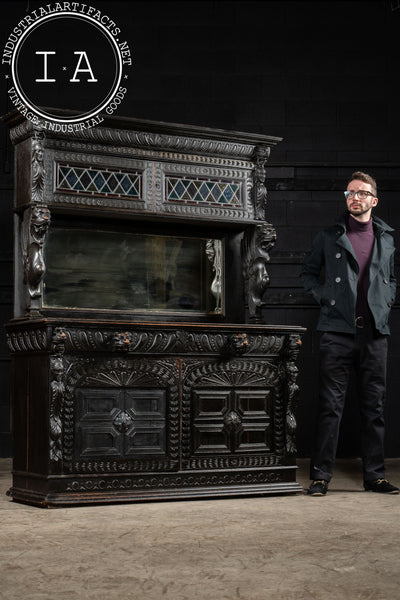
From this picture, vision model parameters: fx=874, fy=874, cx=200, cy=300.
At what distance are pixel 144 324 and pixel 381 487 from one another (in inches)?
68.9

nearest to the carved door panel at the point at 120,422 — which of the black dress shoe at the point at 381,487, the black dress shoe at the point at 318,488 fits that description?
the black dress shoe at the point at 318,488

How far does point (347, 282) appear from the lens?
5371 mm

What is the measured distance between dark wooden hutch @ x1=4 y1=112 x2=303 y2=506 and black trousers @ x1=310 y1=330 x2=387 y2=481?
0.21 m

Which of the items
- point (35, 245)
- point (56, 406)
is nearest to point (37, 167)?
point (35, 245)

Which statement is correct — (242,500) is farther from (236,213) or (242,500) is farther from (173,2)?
(173,2)

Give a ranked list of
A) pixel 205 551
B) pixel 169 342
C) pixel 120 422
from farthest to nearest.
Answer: pixel 169 342, pixel 120 422, pixel 205 551

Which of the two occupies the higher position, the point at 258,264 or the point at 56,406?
the point at 258,264

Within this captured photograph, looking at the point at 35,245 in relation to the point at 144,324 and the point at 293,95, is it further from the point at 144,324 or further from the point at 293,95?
the point at 293,95

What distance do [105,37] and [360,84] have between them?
2155 mm

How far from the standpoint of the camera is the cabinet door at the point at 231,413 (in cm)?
518

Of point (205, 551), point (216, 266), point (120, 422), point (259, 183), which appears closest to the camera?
point (205, 551)

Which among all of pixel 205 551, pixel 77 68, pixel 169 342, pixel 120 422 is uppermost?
pixel 77 68

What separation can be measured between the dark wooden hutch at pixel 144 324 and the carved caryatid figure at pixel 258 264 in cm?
1

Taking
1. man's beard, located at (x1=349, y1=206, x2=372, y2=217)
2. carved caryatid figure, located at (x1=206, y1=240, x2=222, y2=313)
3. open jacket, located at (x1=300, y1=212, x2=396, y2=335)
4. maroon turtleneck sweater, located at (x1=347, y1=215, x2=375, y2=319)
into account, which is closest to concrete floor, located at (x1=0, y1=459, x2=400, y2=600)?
open jacket, located at (x1=300, y1=212, x2=396, y2=335)
